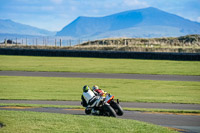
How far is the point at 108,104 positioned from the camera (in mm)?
12961

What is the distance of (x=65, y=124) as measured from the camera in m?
11.2

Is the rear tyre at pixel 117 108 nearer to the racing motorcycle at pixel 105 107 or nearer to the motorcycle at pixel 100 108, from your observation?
the racing motorcycle at pixel 105 107

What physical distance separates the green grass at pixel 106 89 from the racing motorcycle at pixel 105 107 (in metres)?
5.52

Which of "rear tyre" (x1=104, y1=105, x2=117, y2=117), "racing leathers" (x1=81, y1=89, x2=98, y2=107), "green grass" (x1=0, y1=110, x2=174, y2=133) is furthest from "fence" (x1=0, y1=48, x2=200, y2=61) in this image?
"green grass" (x1=0, y1=110, x2=174, y2=133)

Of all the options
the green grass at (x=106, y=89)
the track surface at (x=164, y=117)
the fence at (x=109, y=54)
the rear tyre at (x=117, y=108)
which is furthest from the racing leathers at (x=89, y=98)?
the fence at (x=109, y=54)

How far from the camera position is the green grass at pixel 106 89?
1995cm

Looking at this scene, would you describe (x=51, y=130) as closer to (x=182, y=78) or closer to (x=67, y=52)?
(x=182, y=78)

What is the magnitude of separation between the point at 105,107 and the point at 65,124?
2.06 metres

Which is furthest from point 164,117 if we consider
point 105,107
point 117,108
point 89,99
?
point 89,99

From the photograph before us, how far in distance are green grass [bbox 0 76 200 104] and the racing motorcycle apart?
552cm

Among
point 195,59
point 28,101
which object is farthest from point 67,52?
point 28,101

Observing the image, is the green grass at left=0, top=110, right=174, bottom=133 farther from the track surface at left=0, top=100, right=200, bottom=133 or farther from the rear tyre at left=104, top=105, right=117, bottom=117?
the track surface at left=0, top=100, right=200, bottom=133

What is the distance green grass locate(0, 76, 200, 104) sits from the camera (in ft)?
65.5

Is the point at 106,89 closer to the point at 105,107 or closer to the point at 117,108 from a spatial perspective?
the point at 117,108
